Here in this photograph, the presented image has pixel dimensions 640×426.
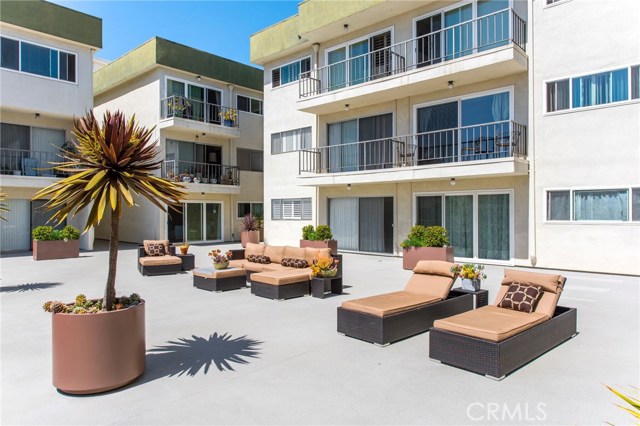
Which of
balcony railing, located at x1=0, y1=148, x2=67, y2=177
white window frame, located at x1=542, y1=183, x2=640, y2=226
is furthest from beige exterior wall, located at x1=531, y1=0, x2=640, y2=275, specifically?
balcony railing, located at x1=0, y1=148, x2=67, y2=177

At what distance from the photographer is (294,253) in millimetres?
10750

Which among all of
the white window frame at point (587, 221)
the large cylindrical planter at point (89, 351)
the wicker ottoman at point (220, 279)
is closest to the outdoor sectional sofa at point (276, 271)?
the wicker ottoman at point (220, 279)

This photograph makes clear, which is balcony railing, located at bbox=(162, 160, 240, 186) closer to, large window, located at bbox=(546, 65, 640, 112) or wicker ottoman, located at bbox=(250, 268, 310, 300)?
wicker ottoman, located at bbox=(250, 268, 310, 300)

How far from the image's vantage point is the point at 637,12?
451 inches

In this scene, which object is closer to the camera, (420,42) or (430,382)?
(430,382)

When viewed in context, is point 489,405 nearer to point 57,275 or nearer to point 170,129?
point 57,275

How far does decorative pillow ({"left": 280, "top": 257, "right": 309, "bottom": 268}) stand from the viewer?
10.3 meters

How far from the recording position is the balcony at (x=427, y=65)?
1340cm

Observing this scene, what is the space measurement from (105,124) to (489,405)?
499 cm

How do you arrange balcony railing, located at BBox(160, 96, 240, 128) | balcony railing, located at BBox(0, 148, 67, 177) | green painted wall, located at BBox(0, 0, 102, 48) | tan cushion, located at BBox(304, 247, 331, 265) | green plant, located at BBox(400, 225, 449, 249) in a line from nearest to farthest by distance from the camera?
tan cushion, located at BBox(304, 247, 331, 265)
green plant, located at BBox(400, 225, 449, 249)
green painted wall, located at BBox(0, 0, 102, 48)
balcony railing, located at BBox(0, 148, 67, 177)
balcony railing, located at BBox(160, 96, 240, 128)

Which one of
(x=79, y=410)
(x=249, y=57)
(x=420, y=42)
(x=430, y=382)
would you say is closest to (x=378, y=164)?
(x=420, y=42)

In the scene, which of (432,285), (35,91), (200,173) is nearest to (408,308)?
(432,285)

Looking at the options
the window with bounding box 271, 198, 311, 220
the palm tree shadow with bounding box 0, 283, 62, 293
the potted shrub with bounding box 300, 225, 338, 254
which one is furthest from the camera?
the window with bounding box 271, 198, 311, 220

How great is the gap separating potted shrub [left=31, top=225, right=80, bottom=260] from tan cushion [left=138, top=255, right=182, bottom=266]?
5950 mm
